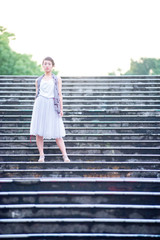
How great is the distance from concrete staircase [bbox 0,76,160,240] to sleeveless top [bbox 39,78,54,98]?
3.70 feet

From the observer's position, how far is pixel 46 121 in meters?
5.01

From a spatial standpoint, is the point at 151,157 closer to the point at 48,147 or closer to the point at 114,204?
the point at 114,204

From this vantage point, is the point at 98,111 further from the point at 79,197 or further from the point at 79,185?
the point at 79,197

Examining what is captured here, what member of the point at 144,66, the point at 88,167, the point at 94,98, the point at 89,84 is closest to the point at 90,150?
the point at 88,167

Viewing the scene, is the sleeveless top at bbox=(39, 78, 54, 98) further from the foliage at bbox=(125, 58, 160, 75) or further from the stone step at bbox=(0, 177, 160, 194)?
the foliage at bbox=(125, 58, 160, 75)

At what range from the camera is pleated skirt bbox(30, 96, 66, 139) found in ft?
16.3

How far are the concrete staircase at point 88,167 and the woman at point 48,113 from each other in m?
0.46

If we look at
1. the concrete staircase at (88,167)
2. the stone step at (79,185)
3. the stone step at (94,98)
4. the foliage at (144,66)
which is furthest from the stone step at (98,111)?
the foliage at (144,66)

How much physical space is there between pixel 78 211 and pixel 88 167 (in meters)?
1.26

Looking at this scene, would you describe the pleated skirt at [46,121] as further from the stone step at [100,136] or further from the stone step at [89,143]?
the stone step at [100,136]

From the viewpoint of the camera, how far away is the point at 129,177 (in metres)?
4.73

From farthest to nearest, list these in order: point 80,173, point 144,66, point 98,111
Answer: point 144,66
point 98,111
point 80,173

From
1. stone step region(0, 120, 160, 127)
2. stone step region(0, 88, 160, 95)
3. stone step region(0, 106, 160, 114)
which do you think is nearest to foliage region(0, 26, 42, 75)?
stone step region(0, 88, 160, 95)

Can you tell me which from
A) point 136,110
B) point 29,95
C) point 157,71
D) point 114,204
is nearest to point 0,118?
point 29,95
